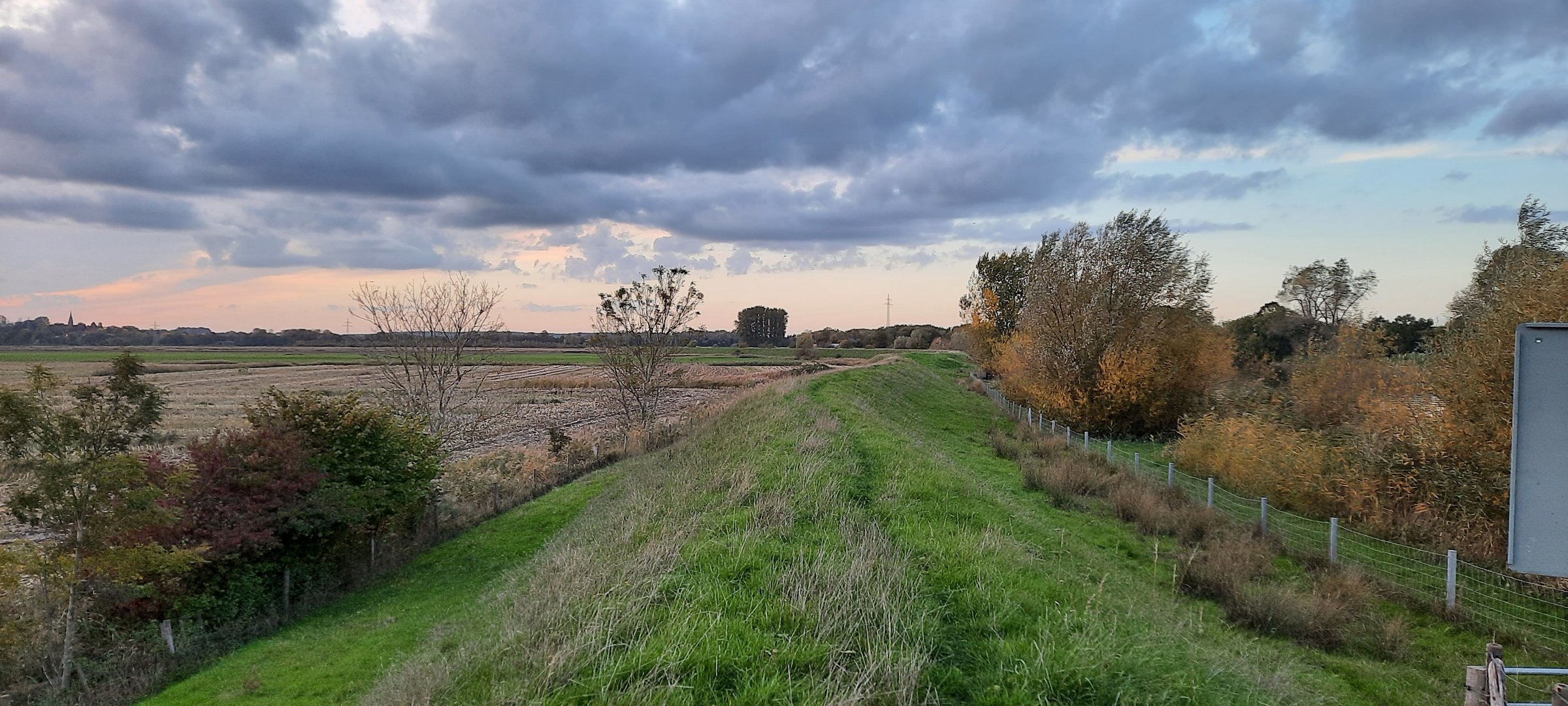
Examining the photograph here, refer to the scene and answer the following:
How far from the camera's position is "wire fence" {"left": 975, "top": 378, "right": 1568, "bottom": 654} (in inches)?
379

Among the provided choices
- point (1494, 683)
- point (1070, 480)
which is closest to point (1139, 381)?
point (1070, 480)

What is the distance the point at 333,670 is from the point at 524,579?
2.77 m

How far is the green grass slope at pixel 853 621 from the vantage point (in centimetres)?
493

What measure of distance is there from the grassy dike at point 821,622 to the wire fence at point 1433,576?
0.98 m

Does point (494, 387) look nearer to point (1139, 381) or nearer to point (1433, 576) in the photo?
point (1139, 381)

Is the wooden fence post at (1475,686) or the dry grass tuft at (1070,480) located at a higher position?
the wooden fence post at (1475,686)

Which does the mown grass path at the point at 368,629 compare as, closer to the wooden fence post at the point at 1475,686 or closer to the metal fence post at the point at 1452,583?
the wooden fence post at the point at 1475,686

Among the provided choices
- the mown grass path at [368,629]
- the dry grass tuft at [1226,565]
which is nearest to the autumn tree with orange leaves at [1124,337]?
the dry grass tuft at [1226,565]

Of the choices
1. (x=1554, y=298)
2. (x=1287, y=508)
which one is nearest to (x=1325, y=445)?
(x=1287, y=508)

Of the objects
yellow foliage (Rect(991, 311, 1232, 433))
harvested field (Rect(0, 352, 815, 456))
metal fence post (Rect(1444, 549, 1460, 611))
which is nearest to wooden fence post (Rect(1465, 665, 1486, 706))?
metal fence post (Rect(1444, 549, 1460, 611))

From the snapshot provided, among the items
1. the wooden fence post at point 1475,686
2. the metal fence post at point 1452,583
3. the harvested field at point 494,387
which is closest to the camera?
the wooden fence post at point 1475,686

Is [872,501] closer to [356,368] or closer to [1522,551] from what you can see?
[1522,551]

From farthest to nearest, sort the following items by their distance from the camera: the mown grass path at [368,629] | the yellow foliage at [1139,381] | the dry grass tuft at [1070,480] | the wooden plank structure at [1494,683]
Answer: the yellow foliage at [1139,381], the dry grass tuft at [1070,480], the mown grass path at [368,629], the wooden plank structure at [1494,683]

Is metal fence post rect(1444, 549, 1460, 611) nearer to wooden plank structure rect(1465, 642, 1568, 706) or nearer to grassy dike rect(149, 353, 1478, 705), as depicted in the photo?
grassy dike rect(149, 353, 1478, 705)
